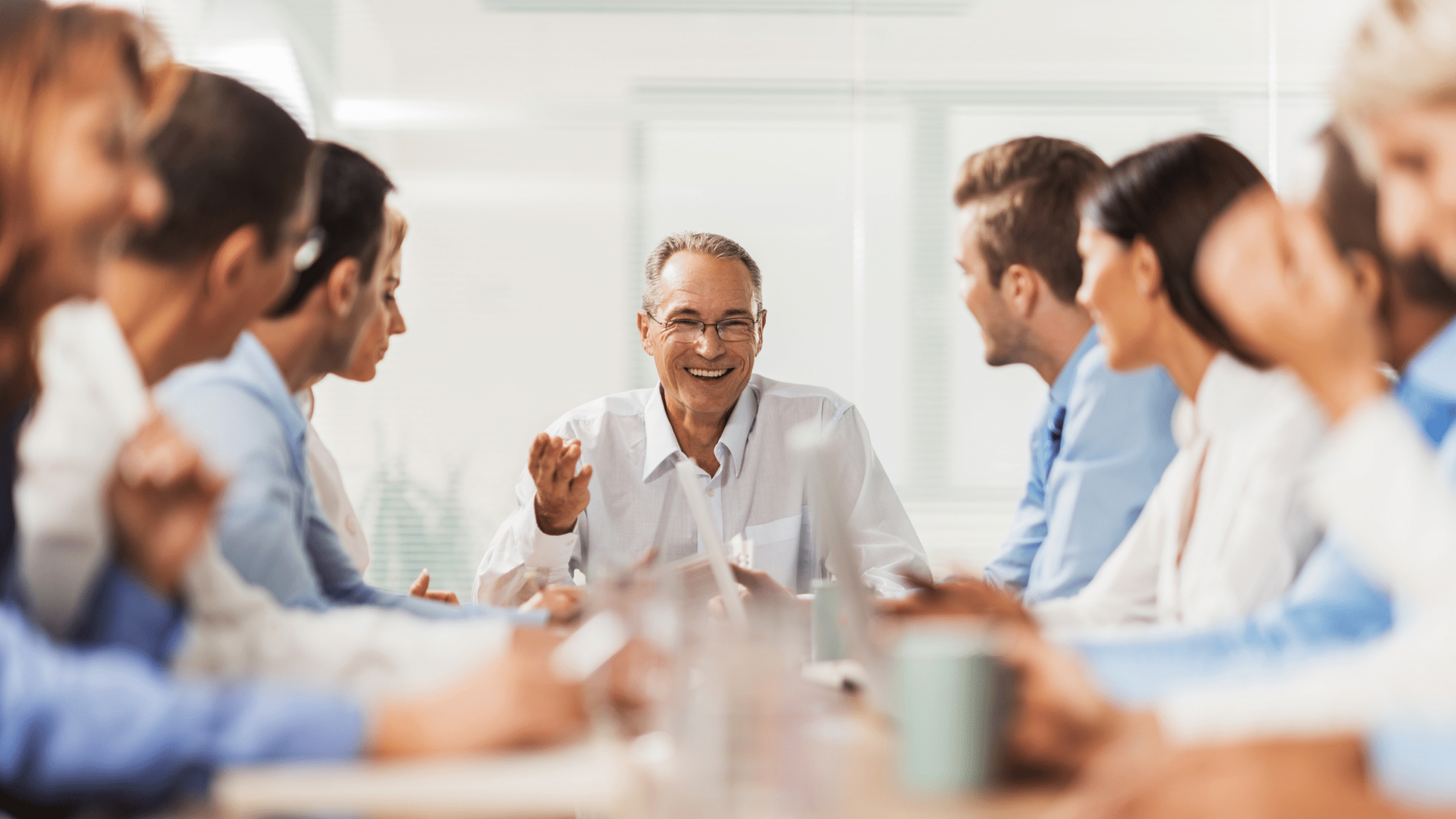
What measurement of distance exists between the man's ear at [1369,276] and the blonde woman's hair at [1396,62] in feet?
0.35

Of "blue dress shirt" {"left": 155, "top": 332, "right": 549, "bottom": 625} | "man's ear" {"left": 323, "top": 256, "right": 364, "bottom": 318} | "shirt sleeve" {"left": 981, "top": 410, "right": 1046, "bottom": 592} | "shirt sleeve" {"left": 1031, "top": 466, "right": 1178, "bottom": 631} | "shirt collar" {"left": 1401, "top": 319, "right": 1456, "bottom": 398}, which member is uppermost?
"man's ear" {"left": 323, "top": 256, "right": 364, "bottom": 318}

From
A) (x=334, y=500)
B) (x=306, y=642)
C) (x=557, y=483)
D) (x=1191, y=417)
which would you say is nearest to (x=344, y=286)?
(x=334, y=500)

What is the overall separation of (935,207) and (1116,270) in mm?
1926

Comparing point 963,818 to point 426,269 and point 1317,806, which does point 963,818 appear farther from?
point 426,269

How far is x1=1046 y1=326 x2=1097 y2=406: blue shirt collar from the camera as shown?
191 centimetres

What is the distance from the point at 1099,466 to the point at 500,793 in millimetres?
1304

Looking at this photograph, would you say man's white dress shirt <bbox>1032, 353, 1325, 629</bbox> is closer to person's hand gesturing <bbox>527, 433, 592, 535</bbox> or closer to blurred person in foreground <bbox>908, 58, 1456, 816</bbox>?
blurred person in foreground <bbox>908, 58, 1456, 816</bbox>

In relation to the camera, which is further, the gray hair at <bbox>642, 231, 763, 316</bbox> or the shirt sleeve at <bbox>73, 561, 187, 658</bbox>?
the gray hair at <bbox>642, 231, 763, 316</bbox>

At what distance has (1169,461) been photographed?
1.73 m

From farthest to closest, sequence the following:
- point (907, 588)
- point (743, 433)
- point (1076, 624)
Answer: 1. point (743, 433)
2. point (907, 588)
3. point (1076, 624)

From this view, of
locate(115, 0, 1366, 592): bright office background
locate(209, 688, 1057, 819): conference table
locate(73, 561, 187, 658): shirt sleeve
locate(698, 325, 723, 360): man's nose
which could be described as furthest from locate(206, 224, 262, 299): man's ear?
locate(115, 0, 1366, 592): bright office background

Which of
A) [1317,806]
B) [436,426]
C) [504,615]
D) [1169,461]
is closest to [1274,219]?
[1317,806]

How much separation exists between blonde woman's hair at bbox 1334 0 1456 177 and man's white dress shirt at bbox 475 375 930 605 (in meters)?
1.44

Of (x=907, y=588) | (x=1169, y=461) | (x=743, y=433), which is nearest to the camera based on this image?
(x=1169, y=461)
